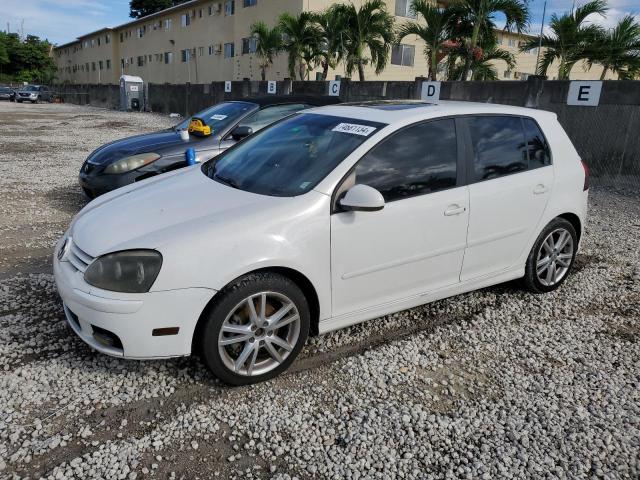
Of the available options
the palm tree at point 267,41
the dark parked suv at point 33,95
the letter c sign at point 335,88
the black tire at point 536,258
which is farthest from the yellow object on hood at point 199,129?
the dark parked suv at point 33,95

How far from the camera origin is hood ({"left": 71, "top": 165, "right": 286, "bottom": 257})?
279cm

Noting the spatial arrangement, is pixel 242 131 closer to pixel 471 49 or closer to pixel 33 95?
pixel 471 49

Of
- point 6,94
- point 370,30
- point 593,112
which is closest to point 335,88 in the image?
point 370,30

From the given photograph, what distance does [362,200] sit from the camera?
2908mm

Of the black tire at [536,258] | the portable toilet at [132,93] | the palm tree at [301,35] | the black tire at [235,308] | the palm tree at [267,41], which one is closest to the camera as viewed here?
the black tire at [235,308]

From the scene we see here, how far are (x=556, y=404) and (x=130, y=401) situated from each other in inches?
96.8

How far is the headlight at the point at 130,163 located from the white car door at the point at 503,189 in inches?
157

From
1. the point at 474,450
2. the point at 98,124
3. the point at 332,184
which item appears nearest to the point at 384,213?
the point at 332,184

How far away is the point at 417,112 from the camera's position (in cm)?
352

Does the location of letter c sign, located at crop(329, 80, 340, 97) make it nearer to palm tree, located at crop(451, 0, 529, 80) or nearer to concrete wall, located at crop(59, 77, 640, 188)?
concrete wall, located at crop(59, 77, 640, 188)

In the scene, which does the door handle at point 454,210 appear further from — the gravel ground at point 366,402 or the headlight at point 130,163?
the headlight at point 130,163

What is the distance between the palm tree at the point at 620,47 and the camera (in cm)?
1555

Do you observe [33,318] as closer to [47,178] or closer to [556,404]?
[556,404]

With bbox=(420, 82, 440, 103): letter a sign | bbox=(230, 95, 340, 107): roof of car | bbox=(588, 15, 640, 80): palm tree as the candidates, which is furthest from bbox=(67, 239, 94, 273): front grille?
bbox=(588, 15, 640, 80): palm tree
